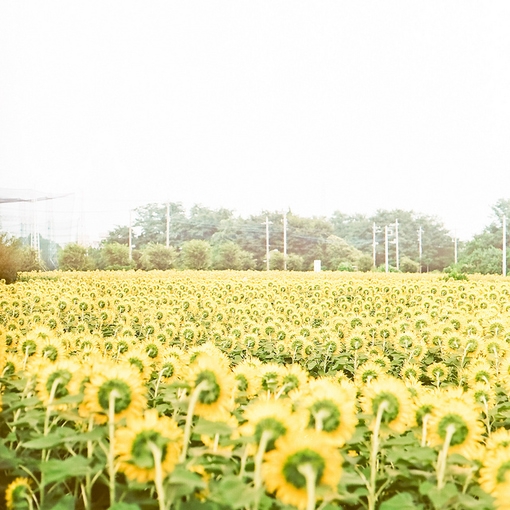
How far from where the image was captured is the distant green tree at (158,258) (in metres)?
31.0

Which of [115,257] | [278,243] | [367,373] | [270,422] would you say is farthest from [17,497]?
[278,243]

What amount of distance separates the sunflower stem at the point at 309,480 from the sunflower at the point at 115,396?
0.44 m

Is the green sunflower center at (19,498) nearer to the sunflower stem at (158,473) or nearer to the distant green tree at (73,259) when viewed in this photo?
the sunflower stem at (158,473)

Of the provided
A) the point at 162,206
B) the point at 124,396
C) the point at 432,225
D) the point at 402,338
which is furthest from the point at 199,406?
the point at 432,225

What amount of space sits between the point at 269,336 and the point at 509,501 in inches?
137

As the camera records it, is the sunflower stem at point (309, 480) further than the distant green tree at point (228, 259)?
No

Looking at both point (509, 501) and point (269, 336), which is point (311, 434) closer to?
point (509, 501)

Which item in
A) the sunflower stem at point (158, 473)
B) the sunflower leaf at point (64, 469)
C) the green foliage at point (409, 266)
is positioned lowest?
the sunflower leaf at point (64, 469)

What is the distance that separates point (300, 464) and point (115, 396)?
1.44 feet

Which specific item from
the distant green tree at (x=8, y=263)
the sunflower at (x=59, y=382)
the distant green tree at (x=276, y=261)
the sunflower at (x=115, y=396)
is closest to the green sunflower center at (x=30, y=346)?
the sunflower at (x=59, y=382)

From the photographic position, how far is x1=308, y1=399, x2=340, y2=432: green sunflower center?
128cm

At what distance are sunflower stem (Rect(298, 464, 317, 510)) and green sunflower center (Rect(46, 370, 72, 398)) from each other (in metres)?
0.68

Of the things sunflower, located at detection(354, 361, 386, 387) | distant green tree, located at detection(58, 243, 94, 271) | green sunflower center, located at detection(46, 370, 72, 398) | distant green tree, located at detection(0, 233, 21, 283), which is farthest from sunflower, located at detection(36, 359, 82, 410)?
distant green tree, located at detection(58, 243, 94, 271)

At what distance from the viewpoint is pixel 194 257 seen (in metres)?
33.0
